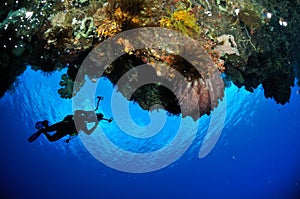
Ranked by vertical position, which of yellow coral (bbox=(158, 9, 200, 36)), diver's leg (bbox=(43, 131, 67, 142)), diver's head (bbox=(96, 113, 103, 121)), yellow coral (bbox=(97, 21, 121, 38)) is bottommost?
diver's leg (bbox=(43, 131, 67, 142))

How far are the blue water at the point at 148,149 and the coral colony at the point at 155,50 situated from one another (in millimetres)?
139

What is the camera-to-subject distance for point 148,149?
9.61 feet

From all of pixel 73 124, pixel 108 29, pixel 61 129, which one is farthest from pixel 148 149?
pixel 108 29

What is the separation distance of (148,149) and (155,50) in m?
1.02

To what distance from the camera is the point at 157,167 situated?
9.75 feet

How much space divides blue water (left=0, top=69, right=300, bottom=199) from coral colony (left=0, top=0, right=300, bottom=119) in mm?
139

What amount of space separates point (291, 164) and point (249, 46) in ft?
5.02

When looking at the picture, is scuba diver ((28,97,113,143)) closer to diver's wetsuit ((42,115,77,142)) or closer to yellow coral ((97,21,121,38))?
diver's wetsuit ((42,115,77,142))

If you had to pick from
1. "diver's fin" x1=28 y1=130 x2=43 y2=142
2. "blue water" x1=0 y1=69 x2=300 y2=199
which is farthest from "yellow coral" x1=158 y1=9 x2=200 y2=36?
"diver's fin" x1=28 y1=130 x2=43 y2=142

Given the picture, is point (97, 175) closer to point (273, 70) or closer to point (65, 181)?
point (65, 181)

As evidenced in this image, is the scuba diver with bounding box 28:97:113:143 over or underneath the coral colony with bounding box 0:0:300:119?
underneath

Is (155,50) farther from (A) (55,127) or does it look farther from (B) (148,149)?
(A) (55,127)

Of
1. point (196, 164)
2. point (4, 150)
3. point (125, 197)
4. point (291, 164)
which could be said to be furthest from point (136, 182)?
point (291, 164)

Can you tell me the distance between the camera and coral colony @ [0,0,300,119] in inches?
111
